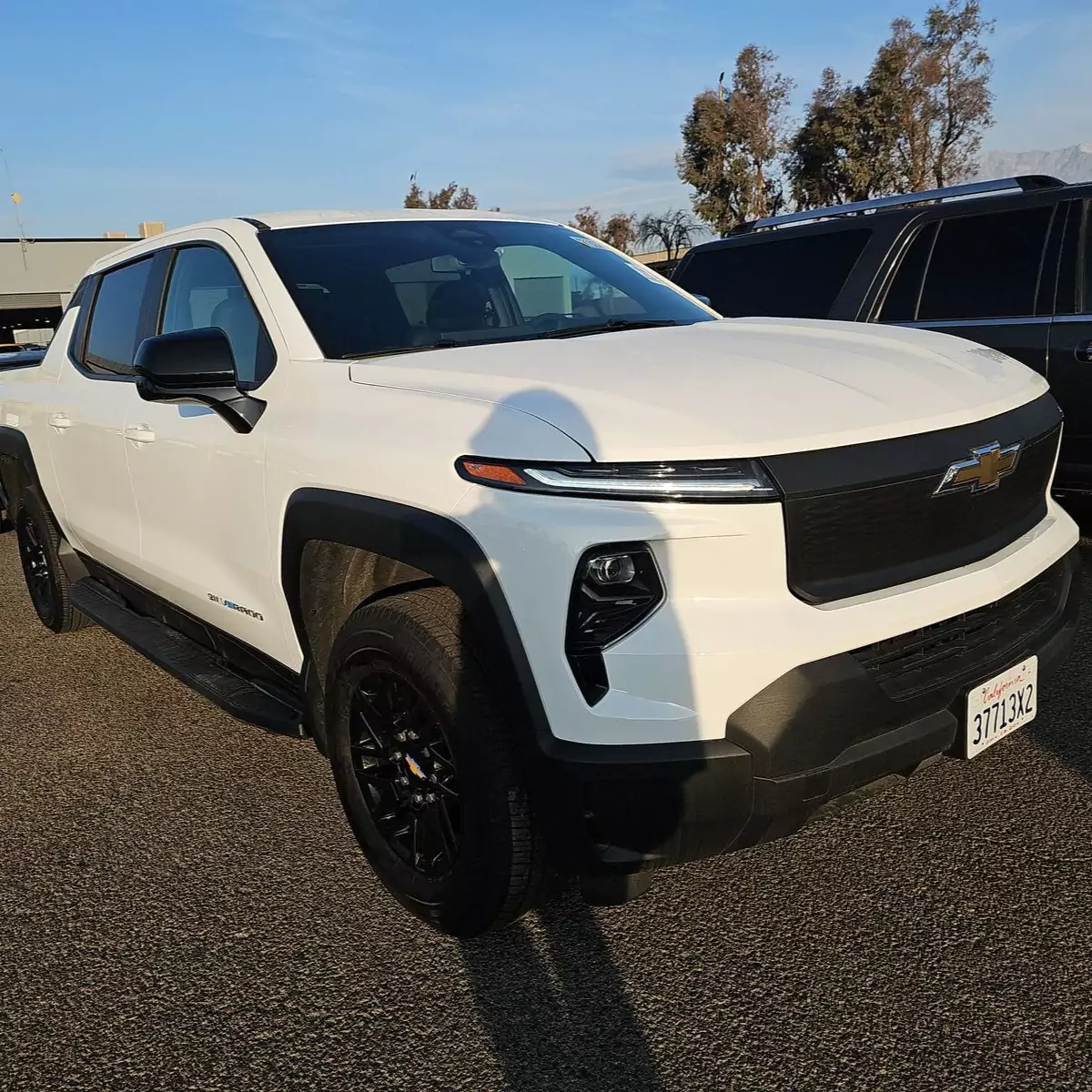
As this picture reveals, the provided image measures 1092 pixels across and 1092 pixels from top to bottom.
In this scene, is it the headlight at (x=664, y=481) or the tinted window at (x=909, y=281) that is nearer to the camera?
the headlight at (x=664, y=481)

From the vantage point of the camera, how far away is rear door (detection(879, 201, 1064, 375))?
16.5ft

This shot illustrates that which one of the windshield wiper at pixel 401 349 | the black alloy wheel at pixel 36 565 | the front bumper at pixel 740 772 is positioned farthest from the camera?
the black alloy wheel at pixel 36 565

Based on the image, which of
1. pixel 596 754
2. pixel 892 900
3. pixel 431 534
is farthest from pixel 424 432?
pixel 892 900

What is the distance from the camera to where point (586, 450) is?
2.12 metres

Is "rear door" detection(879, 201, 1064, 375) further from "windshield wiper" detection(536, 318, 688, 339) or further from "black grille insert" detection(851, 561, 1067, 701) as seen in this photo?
"black grille insert" detection(851, 561, 1067, 701)

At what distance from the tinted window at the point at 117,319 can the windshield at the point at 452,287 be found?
1.08 m

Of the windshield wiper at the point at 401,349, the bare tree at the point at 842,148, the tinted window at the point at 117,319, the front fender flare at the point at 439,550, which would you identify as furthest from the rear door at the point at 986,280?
the bare tree at the point at 842,148

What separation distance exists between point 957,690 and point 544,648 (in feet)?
3.12

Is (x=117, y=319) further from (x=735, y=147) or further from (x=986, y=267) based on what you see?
(x=735, y=147)

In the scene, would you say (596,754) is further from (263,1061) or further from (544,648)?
(263,1061)

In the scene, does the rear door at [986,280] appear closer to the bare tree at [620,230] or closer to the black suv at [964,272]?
the black suv at [964,272]

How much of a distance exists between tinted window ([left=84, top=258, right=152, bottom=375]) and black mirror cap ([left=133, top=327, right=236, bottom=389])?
1309 mm

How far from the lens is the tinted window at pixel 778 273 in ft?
18.6

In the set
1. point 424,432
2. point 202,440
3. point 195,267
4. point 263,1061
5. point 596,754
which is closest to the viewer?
point 596,754
